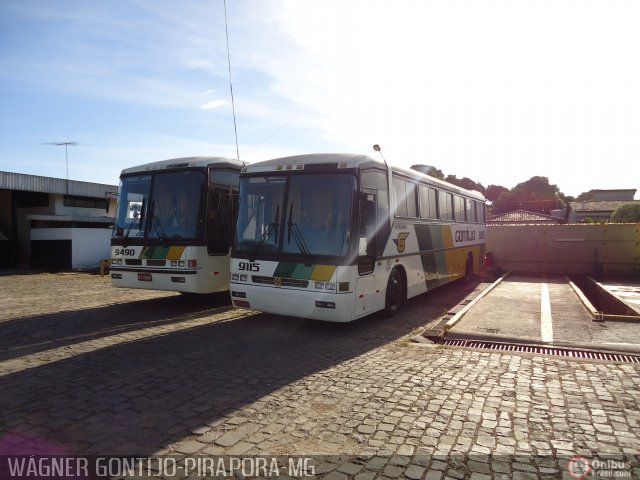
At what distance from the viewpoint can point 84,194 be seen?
2366 cm

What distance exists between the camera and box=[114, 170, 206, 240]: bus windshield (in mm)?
9453

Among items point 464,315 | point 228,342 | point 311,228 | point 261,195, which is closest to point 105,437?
point 228,342

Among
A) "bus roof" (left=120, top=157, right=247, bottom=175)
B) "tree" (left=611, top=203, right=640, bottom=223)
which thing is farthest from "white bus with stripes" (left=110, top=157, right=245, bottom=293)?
"tree" (left=611, top=203, right=640, bottom=223)

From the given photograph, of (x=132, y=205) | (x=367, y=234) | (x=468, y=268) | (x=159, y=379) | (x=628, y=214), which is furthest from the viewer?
(x=628, y=214)

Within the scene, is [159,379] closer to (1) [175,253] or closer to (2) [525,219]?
(1) [175,253]

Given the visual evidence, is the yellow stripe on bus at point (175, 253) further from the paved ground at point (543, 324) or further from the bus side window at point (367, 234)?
the paved ground at point (543, 324)

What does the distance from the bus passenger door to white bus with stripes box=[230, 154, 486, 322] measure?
2 cm

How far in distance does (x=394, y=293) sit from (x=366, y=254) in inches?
76.0

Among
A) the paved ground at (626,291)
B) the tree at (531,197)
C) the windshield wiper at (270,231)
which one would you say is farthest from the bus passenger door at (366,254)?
the tree at (531,197)

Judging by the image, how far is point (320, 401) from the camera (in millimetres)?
4625

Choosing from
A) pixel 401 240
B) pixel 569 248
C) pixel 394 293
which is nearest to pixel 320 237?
pixel 401 240

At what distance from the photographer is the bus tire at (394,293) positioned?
905cm

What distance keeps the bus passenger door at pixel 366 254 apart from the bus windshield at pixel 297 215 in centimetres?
30

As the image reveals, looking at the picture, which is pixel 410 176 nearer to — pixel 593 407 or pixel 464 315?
pixel 464 315
